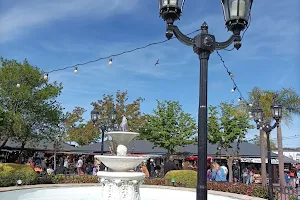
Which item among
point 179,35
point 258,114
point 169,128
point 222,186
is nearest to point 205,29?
point 179,35

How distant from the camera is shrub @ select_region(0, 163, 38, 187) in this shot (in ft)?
37.5

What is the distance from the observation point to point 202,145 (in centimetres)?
347

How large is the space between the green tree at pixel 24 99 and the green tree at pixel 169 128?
10.2 m

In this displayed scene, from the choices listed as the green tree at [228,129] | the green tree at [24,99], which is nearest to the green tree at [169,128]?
the green tree at [228,129]

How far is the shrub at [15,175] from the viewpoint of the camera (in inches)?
449

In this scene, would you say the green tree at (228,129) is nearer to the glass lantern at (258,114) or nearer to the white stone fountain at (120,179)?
the glass lantern at (258,114)

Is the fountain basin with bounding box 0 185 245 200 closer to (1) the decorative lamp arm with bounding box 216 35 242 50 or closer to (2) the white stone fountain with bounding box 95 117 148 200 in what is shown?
(2) the white stone fountain with bounding box 95 117 148 200

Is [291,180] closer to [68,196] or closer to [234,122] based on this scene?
[234,122]

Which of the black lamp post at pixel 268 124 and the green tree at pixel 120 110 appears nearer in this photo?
the black lamp post at pixel 268 124

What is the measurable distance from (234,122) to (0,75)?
18796mm

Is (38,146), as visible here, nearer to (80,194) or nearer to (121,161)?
(80,194)

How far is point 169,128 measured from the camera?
28.0m

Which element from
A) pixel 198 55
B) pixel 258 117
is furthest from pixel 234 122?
pixel 198 55

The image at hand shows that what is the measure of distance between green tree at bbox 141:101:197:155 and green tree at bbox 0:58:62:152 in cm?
1023
